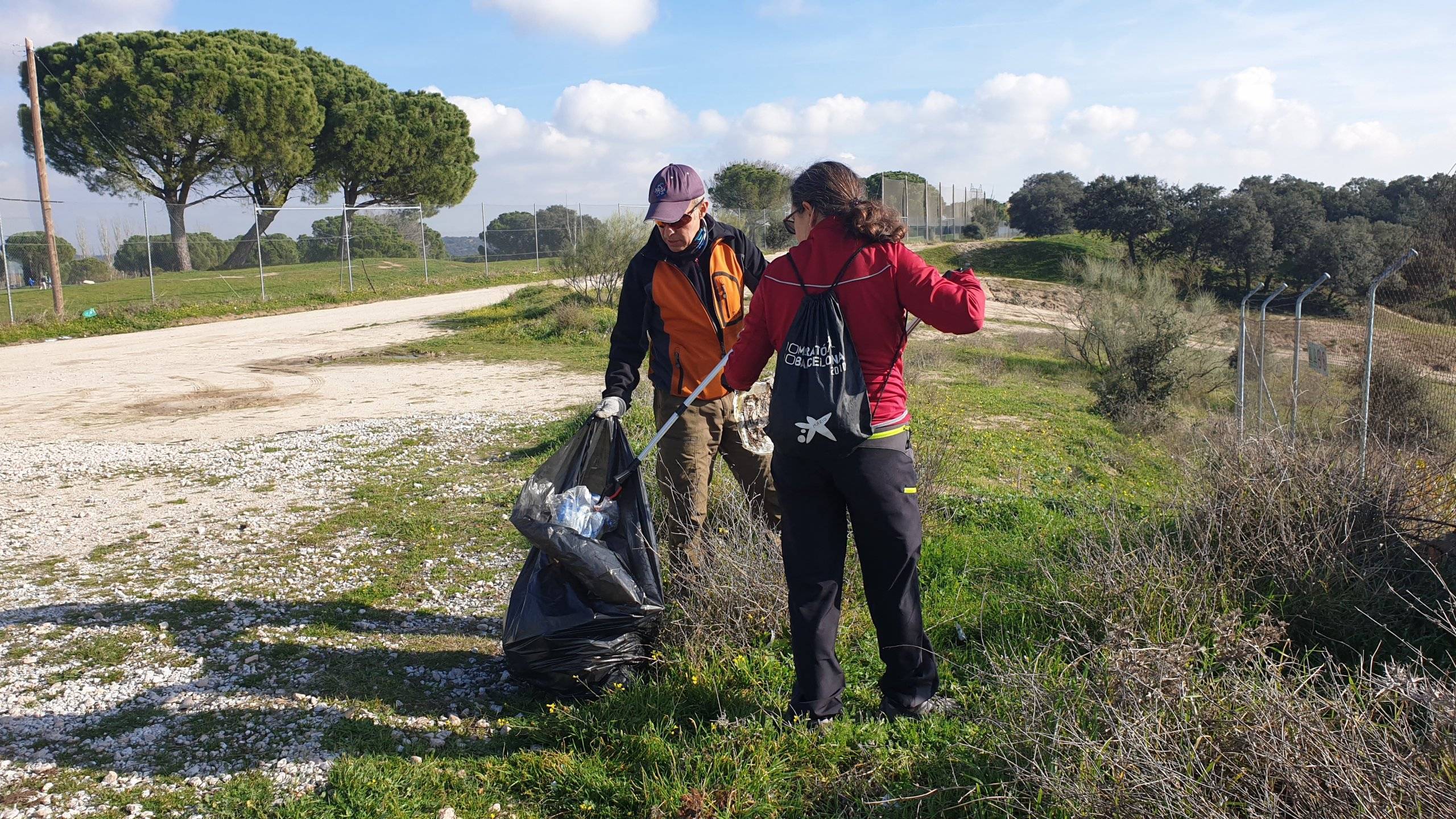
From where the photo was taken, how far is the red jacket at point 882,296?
2.63 metres

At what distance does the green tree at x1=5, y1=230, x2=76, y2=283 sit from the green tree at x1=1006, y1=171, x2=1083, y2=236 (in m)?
43.1

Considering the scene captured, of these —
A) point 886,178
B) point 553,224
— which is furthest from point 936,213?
point 553,224

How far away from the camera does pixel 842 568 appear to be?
9.38 feet

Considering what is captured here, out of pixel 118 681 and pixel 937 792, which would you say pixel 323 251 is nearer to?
pixel 118 681

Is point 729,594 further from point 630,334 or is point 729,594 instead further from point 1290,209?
point 1290,209

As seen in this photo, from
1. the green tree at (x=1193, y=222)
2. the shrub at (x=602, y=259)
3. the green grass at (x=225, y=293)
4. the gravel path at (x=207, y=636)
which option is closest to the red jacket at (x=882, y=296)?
the gravel path at (x=207, y=636)

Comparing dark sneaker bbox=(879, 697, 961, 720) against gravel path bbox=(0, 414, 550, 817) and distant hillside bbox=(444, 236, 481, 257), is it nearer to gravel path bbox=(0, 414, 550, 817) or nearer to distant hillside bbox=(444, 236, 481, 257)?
gravel path bbox=(0, 414, 550, 817)

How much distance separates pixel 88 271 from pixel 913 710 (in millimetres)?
27617

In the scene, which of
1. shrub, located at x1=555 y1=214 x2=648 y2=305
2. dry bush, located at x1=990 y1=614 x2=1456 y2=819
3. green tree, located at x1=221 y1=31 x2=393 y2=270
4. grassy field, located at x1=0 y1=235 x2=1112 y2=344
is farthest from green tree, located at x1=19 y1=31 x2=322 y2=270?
dry bush, located at x1=990 y1=614 x2=1456 y2=819

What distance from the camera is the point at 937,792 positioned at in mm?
2387

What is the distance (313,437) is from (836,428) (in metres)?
6.69

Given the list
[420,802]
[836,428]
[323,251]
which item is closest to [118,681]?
[420,802]

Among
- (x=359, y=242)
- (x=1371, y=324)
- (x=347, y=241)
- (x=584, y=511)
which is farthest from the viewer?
(x=359, y=242)

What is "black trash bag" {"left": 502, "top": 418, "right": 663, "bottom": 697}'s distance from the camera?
320 centimetres
